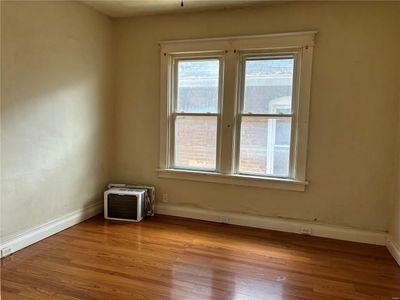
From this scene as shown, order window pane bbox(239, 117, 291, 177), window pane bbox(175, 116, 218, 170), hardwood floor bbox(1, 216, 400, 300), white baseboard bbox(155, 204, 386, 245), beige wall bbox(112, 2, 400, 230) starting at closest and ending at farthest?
Answer: hardwood floor bbox(1, 216, 400, 300) < beige wall bbox(112, 2, 400, 230) < white baseboard bbox(155, 204, 386, 245) < window pane bbox(239, 117, 291, 177) < window pane bbox(175, 116, 218, 170)

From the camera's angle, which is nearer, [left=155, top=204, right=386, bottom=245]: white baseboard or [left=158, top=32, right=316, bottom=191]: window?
[left=155, top=204, right=386, bottom=245]: white baseboard

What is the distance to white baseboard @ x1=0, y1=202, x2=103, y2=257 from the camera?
2642 mm

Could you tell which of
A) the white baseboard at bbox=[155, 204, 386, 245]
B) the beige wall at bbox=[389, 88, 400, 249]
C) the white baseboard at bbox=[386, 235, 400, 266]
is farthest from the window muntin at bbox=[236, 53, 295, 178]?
the white baseboard at bbox=[386, 235, 400, 266]

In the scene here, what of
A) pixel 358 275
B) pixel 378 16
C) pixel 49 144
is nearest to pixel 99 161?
pixel 49 144

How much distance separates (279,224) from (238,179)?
2.28 feet

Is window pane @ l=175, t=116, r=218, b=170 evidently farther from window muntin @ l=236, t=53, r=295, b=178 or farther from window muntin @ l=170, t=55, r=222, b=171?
window muntin @ l=236, t=53, r=295, b=178

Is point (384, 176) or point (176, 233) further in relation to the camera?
point (176, 233)

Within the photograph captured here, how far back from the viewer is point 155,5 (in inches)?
131

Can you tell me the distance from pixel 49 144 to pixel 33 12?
1.27 meters

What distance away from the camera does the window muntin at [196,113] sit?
3.55m

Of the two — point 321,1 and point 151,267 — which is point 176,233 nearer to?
point 151,267

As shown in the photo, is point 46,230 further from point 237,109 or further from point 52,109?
point 237,109

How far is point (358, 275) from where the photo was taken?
2414 millimetres

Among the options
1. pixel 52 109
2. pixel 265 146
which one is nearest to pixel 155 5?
pixel 52 109
